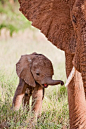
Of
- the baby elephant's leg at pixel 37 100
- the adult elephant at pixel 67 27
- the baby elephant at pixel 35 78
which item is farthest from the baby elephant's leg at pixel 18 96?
the adult elephant at pixel 67 27

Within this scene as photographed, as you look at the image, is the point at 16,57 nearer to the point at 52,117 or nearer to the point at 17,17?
the point at 52,117

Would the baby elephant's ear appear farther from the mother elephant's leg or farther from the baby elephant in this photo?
the mother elephant's leg

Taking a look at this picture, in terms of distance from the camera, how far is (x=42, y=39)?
15.3m

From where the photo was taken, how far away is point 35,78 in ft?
15.6

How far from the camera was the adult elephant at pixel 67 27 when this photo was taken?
3408mm

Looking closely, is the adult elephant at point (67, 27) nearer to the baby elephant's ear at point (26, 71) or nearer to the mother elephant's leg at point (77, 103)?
the mother elephant's leg at point (77, 103)

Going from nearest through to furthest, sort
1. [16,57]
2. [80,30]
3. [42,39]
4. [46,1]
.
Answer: [80,30], [46,1], [16,57], [42,39]

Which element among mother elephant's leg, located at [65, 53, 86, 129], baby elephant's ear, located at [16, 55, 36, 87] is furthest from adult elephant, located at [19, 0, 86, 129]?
baby elephant's ear, located at [16, 55, 36, 87]

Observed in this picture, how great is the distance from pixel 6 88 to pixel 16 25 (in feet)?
36.8

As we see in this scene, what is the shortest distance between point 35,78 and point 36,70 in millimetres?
106

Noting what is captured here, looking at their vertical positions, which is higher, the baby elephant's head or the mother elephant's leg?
the baby elephant's head

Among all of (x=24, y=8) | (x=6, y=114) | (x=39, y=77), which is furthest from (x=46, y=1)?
(x=6, y=114)

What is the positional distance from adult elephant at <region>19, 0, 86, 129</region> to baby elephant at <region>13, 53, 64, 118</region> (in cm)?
49

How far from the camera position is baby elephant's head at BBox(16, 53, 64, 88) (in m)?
4.68
